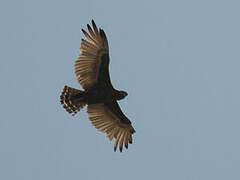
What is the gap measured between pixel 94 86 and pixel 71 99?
930 millimetres

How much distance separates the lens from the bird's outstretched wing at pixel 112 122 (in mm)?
25516

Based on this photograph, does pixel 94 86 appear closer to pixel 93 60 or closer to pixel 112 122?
pixel 93 60

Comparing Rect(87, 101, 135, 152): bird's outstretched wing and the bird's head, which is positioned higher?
the bird's head

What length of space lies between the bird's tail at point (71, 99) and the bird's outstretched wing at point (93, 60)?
1.19 feet

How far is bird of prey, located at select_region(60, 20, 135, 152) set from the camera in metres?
24.5

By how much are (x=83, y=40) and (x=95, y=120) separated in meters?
3.05

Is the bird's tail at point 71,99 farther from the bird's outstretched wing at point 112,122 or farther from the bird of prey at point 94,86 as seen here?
the bird's outstretched wing at point 112,122

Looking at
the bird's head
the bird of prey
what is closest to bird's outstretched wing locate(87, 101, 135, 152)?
the bird of prey

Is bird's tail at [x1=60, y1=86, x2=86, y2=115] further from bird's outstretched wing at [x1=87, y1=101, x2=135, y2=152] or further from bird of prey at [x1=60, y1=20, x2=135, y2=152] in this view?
bird's outstretched wing at [x1=87, y1=101, x2=135, y2=152]

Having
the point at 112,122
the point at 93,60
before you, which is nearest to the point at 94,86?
the point at 93,60

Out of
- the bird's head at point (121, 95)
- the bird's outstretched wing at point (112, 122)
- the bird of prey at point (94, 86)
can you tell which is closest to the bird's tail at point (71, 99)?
the bird of prey at point (94, 86)

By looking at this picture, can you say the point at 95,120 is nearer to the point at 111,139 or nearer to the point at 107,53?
the point at 111,139

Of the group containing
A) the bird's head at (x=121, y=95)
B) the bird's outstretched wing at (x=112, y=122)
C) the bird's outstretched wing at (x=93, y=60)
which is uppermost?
the bird's outstretched wing at (x=93, y=60)

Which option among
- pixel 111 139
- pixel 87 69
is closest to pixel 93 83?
pixel 87 69
